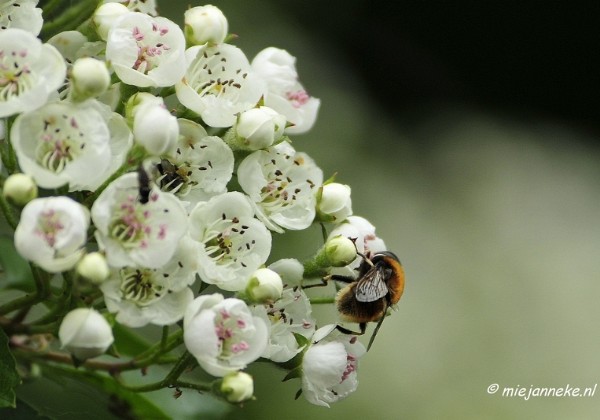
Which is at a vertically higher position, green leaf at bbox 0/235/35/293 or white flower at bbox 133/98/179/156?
white flower at bbox 133/98/179/156

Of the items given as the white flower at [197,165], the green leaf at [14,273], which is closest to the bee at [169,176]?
the white flower at [197,165]

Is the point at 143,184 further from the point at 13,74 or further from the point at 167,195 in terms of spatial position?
the point at 13,74

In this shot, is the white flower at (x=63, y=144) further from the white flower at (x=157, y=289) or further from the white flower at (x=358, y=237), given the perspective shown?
the white flower at (x=358, y=237)

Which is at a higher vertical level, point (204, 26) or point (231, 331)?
point (204, 26)

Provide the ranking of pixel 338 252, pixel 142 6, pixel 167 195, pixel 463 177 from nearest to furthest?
pixel 167 195 → pixel 338 252 → pixel 142 6 → pixel 463 177

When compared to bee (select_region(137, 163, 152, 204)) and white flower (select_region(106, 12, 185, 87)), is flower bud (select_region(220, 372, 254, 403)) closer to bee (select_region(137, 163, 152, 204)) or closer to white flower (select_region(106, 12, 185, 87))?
bee (select_region(137, 163, 152, 204))

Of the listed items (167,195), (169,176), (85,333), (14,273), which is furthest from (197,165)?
(14,273)

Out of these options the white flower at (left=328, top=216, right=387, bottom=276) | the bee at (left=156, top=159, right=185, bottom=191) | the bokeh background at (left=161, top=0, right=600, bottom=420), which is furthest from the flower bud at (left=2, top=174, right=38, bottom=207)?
the bokeh background at (left=161, top=0, right=600, bottom=420)
